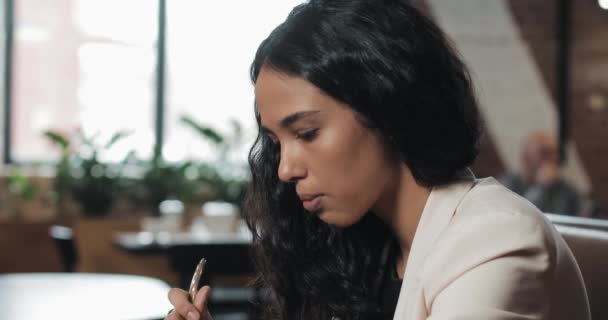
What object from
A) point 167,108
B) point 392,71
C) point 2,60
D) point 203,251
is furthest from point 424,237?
point 2,60

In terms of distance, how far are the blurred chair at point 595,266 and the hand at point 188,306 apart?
609 mm

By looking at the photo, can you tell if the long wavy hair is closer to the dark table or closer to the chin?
the chin

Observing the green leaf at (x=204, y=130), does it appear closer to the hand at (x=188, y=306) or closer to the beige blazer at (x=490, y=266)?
the hand at (x=188, y=306)

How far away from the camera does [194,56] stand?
23.5ft

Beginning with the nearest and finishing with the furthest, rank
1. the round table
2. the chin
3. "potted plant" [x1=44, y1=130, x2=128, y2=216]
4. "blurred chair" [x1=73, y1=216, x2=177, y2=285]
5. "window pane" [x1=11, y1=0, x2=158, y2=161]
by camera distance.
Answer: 1. the chin
2. the round table
3. "blurred chair" [x1=73, y1=216, x2=177, y2=285]
4. "potted plant" [x1=44, y1=130, x2=128, y2=216]
5. "window pane" [x1=11, y1=0, x2=158, y2=161]

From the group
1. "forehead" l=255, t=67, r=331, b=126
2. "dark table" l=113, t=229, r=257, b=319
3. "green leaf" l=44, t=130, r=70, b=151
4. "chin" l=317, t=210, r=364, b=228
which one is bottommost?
"green leaf" l=44, t=130, r=70, b=151

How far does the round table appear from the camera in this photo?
1.80 m

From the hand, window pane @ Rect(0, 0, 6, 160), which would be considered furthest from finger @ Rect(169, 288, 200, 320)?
window pane @ Rect(0, 0, 6, 160)

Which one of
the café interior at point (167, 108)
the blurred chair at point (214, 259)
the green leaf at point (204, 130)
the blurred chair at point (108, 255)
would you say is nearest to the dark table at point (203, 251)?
the blurred chair at point (214, 259)

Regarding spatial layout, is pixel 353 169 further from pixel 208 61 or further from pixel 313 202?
pixel 208 61

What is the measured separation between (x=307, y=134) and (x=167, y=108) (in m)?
6.06

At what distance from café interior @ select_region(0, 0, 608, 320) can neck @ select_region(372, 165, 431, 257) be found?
13.9 ft

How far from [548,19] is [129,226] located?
3742 millimetres

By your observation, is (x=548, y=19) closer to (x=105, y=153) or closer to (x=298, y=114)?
(x=105, y=153)
